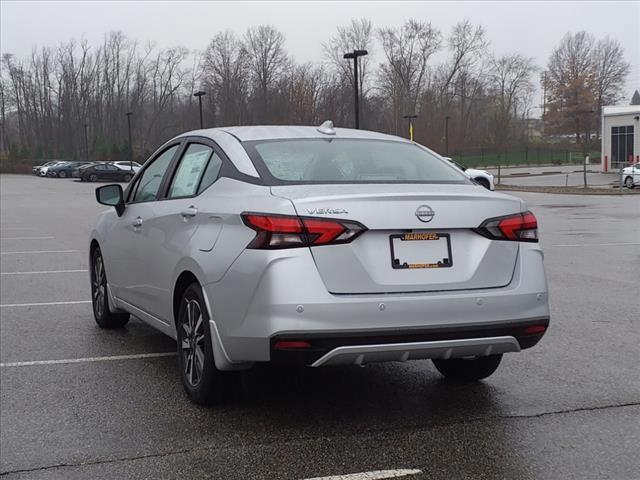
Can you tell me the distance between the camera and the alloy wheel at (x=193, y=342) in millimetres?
4590

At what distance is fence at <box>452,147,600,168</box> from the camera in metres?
93.1

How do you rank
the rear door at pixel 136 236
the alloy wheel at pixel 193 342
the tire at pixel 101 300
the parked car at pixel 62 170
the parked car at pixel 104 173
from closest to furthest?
the alloy wheel at pixel 193 342 < the rear door at pixel 136 236 < the tire at pixel 101 300 < the parked car at pixel 104 173 < the parked car at pixel 62 170

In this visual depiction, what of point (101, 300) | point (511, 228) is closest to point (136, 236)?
point (101, 300)

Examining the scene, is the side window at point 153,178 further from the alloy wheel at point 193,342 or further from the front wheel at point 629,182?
the front wheel at point 629,182

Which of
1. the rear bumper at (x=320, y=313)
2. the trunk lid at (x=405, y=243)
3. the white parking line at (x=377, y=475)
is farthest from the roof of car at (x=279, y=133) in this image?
the white parking line at (x=377, y=475)

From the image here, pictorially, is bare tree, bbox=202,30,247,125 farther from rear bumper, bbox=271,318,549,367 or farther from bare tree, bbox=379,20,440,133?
rear bumper, bbox=271,318,549,367

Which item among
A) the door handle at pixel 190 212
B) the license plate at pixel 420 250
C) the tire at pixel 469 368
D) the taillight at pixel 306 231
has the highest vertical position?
the door handle at pixel 190 212

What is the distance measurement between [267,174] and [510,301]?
4.89 feet

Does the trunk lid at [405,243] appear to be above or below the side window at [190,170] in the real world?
below

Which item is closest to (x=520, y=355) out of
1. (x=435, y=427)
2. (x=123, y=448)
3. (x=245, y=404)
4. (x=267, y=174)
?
(x=435, y=427)

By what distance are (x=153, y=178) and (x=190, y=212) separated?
131cm

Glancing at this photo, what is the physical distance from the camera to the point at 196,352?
4.66 m

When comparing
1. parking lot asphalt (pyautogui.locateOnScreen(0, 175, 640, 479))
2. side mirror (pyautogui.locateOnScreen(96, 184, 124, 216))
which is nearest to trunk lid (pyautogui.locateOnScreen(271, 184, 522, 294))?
parking lot asphalt (pyautogui.locateOnScreen(0, 175, 640, 479))

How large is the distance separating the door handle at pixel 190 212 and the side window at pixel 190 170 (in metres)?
0.16
